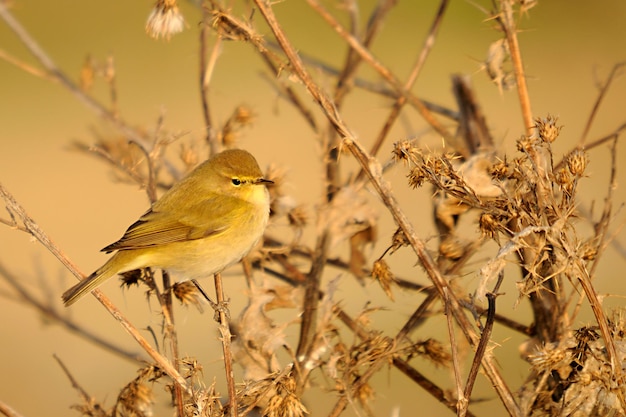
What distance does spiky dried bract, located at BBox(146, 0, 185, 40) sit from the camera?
9.38 feet

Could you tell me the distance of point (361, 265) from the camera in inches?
132

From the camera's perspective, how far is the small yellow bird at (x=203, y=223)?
11.1ft

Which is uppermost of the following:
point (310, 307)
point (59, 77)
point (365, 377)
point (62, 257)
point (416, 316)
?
point (59, 77)

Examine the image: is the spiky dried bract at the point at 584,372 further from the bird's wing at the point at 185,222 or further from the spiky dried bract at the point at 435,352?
the bird's wing at the point at 185,222

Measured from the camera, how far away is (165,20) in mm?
2879

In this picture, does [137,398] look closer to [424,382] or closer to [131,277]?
[131,277]

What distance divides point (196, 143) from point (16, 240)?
558cm

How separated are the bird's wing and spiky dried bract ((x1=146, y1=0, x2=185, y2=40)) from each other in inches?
32.0

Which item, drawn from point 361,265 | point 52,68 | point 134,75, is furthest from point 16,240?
point 361,265

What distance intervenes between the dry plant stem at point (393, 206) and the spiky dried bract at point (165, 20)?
1.70 ft

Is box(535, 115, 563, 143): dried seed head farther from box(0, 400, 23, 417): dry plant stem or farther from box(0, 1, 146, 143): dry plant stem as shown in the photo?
box(0, 1, 146, 143): dry plant stem

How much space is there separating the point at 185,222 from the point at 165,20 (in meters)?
1.01

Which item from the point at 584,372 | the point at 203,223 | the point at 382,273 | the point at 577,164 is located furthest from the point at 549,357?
the point at 203,223

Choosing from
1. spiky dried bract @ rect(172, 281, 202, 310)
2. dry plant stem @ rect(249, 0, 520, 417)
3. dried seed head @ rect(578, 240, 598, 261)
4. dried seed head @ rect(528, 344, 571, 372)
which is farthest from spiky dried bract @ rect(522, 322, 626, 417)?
spiky dried bract @ rect(172, 281, 202, 310)
